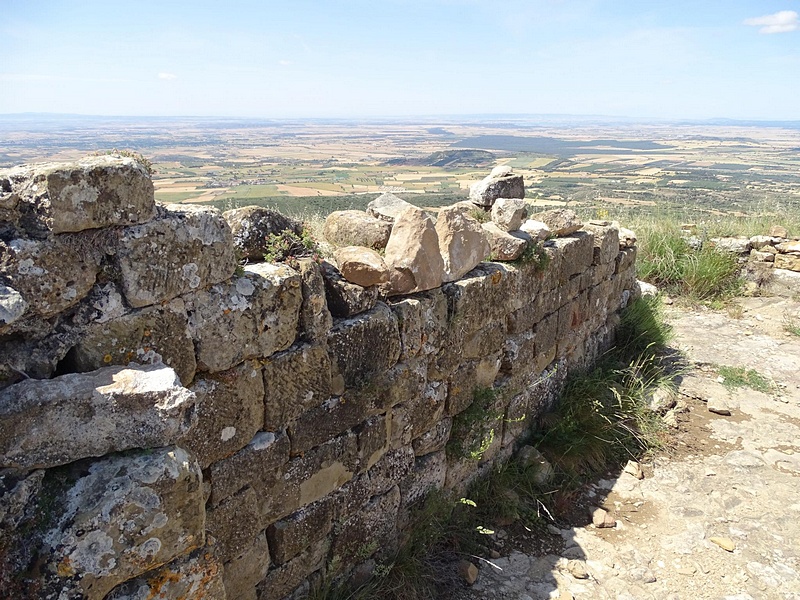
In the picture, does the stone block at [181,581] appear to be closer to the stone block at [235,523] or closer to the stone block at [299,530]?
the stone block at [235,523]

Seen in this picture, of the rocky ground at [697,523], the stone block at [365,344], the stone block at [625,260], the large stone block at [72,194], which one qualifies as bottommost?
the rocky ground at [697,523]

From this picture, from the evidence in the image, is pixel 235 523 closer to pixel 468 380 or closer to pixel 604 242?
pixel 468 380

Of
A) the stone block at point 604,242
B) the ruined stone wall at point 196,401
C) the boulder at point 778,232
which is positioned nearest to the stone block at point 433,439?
the ruined stone wall at point 196,401

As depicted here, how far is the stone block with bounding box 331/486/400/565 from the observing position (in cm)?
316

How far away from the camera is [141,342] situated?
81.5 inches

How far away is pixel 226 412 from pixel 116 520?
74cm

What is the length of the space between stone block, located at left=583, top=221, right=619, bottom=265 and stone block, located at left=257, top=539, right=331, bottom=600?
3.71 m

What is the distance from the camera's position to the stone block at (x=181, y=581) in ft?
5.93

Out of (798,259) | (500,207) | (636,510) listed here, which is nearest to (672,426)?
(636,510)

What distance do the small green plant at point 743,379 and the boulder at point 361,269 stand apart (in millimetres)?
4714

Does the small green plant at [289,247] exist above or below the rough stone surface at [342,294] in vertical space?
above

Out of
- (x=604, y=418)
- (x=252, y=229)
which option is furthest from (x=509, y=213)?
(x=252, y=229)

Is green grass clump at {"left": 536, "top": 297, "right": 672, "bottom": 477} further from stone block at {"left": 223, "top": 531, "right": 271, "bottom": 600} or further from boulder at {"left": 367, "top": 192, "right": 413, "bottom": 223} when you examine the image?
stone block at {"left": 223, "top": 531, "right": 271, "bottom": 600}

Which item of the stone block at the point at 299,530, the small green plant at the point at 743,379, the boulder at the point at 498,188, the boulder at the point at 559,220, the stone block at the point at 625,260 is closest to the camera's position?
the stone block at the point at 299,530
